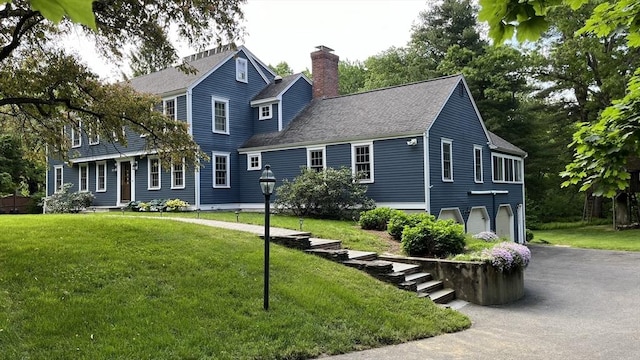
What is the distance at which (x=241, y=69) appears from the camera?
2520cm

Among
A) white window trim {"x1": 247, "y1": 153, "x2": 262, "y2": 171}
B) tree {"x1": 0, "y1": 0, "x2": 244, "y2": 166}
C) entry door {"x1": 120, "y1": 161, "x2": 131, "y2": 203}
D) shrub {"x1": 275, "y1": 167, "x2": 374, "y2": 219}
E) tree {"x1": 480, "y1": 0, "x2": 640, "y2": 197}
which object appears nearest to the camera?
tree {"x1": 480, "y1": 0, "x2": 640, "y2": 197}

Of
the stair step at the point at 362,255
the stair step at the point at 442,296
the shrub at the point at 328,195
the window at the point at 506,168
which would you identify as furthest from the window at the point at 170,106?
the stair step at the point at 442,296

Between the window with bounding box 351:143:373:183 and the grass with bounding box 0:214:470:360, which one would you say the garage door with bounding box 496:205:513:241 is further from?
the grass with bounding box 0:214:470:360

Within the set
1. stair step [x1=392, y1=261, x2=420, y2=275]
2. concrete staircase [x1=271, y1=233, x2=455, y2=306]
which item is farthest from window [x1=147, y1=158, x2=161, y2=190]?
stair step [x1=392, y1=261, x2=420, y2=275]

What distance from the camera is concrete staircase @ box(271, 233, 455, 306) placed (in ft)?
34.1

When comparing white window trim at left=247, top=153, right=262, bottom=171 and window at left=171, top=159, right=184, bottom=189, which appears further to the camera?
white window trim at left=247, top=153, right=262, bottom=171

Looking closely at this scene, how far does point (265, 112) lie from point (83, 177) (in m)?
12.1

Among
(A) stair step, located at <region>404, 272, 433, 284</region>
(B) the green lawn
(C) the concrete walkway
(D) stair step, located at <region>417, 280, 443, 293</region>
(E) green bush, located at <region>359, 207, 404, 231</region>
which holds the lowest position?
(B) the green lawn

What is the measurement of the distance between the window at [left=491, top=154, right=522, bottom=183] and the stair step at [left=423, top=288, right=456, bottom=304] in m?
16.3

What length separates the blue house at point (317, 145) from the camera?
787 inches

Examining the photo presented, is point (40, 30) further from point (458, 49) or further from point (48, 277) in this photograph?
point (458, 49)

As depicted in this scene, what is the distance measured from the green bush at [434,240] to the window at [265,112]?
45.6 feet

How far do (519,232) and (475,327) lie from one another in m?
21.2

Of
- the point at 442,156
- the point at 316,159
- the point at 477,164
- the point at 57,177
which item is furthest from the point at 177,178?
the point at 477,164
